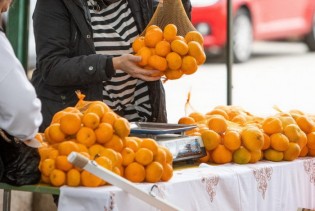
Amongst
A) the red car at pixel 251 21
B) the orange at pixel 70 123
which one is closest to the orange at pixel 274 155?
the orange at pixel 70 123

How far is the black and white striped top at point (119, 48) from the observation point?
396 cm

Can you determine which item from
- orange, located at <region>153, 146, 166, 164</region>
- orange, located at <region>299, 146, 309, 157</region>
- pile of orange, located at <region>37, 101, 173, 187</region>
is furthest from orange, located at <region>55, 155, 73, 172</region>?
orange, located at <region>299, 146, 309, 157</region>

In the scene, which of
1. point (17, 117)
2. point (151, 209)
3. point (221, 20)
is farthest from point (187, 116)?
point (221, 20)

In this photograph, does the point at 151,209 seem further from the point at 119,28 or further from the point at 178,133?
the point at 119,28

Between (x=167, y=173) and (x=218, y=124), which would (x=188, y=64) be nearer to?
(x=218, y=124)

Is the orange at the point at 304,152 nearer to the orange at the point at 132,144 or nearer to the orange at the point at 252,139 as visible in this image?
the orange at the point at 252,139

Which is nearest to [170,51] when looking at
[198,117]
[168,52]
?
[168,52]

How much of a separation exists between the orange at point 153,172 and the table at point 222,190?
3cm

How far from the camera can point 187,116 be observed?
4.02 metres

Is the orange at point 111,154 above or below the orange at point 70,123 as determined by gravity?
below

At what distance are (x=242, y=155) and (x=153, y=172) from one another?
0.60 meters

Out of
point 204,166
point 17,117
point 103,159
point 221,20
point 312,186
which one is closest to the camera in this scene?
point 17,117

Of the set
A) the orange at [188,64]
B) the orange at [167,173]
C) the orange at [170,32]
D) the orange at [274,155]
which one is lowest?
the orange at [274,155]

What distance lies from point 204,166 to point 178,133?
0.19 meters
